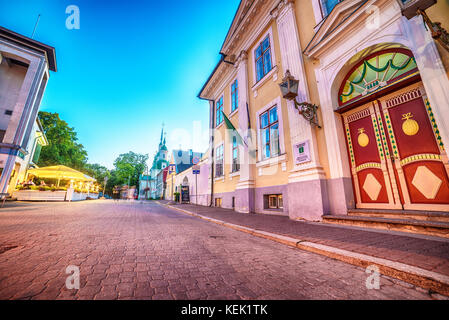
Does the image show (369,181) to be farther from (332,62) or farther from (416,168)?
(332,62)

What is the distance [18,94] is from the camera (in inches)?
585

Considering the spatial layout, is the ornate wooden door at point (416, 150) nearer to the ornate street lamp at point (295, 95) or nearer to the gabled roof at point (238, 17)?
the ornate street lamp at point (295, 95)

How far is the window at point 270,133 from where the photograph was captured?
302 inches

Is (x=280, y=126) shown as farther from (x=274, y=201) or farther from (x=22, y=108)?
(x=22, y=108)

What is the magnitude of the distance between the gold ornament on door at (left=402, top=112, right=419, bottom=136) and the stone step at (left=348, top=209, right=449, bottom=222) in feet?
6.05

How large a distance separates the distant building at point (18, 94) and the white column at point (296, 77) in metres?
18.6

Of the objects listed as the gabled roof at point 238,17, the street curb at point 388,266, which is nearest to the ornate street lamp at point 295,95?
the street curb at point 388,266

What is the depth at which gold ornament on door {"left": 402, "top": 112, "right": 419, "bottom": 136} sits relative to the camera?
4.16 m

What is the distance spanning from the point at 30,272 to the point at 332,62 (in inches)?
318

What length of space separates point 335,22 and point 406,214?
232 inches

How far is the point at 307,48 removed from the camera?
6.41 m

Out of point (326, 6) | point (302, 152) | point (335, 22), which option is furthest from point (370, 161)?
point (326, 6)

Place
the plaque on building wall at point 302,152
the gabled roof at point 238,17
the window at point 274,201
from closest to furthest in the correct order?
the plaque on building wall at point 302,152 → the window at point 274,201 → the gabled roof at point 238,17

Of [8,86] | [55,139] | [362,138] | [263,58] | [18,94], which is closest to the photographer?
[362,138]
